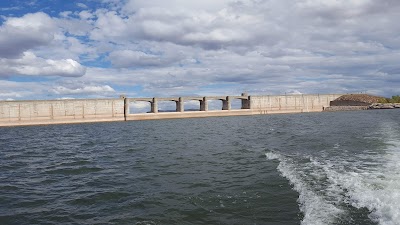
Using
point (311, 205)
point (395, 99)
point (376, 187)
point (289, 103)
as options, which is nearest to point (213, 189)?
point (311, 205)

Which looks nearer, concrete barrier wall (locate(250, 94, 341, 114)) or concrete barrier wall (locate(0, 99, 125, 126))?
concrete barrier wall (locate(0, 99, 125, 126))

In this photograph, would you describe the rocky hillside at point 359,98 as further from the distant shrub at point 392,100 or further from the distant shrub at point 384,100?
the distant shrub at point 392,100

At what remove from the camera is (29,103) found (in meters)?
85.9

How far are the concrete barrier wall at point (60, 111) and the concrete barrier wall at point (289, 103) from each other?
4871 cm

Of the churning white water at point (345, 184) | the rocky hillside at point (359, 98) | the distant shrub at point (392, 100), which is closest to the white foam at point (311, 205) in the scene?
the churning white water at point (345, 184)

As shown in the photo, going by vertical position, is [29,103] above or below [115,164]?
above

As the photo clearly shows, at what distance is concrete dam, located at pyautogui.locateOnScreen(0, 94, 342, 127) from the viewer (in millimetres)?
84562

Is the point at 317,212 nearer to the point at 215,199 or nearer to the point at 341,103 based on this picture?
the point at 215,199

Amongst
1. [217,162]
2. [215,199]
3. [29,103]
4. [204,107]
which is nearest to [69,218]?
[215,199]

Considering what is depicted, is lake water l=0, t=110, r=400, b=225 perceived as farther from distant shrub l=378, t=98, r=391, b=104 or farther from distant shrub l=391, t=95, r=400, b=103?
distant shrub l=391, t=95, r=400, b=103

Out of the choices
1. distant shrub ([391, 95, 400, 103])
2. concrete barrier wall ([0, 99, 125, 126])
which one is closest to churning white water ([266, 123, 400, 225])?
concrete barrier wall ([0, 99, 125, 126])

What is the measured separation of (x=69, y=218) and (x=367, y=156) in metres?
15.3

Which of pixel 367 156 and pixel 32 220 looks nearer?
pixel 32 220

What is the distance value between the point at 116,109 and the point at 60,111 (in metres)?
15.1
